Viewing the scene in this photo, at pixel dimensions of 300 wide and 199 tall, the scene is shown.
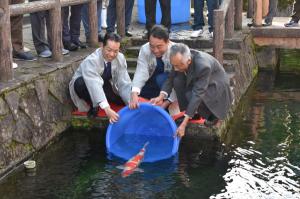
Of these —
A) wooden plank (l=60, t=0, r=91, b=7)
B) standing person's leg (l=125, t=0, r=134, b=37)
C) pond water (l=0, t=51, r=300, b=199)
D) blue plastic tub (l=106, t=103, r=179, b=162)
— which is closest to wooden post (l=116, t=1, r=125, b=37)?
standing person's leg (l=125, t=0, r=134, b=37)

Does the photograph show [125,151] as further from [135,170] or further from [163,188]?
[163,188]

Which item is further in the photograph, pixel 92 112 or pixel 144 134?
pixel 92 112

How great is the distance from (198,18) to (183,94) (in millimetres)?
3172

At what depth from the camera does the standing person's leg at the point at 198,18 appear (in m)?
9.56

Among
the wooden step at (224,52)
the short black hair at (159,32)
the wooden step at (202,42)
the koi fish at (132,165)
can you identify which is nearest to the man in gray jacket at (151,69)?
the short black hair at (159,32)

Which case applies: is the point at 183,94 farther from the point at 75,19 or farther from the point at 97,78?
the point at 75,19

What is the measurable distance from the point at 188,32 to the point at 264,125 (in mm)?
2794

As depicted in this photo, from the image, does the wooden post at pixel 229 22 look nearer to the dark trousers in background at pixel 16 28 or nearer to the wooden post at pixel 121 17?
the wooden post at pixel 121 17

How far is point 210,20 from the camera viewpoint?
9.61 m

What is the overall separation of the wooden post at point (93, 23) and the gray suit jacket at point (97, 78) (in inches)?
58.6

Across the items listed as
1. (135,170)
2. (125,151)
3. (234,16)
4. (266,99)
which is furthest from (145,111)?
(234,16)

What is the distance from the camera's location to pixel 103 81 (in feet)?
23.9

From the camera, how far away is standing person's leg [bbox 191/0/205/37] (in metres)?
9.56

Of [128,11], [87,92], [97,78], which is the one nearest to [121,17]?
[128,11]
